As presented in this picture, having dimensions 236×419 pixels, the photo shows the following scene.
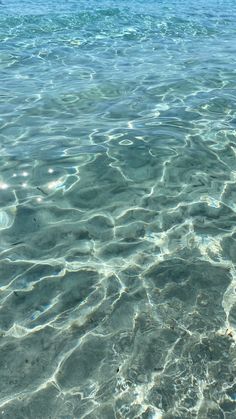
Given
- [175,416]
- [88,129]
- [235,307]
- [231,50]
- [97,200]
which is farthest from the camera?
[231,50]

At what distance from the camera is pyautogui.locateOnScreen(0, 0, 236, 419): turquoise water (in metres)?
4.57

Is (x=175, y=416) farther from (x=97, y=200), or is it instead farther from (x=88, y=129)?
(x=88, y=129)

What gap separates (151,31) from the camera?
20.5 m

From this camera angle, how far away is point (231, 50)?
56.2ft

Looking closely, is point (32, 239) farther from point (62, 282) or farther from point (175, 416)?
point (175, 416)

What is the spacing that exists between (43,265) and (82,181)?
2367mm

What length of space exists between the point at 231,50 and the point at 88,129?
9996mm

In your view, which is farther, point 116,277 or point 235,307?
point 116,277

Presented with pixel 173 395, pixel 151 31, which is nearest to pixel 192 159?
pixel 173 395

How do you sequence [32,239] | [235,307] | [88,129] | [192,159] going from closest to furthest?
[235,307], [32,239], [192,159], [88,129]

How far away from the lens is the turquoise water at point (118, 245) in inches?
180

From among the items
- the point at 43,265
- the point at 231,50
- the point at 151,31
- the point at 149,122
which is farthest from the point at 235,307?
the point at 151,31

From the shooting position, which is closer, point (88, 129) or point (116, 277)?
point (116, 277)

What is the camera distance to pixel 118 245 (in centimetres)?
663
